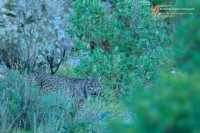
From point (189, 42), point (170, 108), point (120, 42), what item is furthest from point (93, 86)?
point (170, 108)

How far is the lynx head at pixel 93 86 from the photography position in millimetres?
9461

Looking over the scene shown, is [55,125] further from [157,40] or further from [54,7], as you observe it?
[54,7]

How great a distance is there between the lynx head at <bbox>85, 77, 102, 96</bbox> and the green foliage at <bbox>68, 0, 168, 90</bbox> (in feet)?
3.23

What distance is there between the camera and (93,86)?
9.52 meters

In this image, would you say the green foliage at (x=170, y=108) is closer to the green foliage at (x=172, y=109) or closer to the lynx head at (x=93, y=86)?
the green foliage at (x=172, y=109)

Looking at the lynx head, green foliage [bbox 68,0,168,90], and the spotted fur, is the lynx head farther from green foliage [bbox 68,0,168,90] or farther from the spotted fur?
green foliage [bbox 68,0,168,90]

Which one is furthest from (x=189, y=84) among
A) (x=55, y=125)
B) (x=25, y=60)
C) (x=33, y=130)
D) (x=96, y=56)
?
(x=25, y=60)

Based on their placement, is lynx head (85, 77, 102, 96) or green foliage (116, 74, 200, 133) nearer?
green foliage (116, 74, 200, 133)

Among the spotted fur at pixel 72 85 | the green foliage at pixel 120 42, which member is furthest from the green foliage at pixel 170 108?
the green foliage at pixel 120 42

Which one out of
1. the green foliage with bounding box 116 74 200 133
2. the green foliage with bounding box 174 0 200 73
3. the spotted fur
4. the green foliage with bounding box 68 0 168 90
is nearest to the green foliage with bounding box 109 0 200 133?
the green foliage with bounding box 116 74 200 133

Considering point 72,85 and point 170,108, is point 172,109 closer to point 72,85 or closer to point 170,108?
point 170,108

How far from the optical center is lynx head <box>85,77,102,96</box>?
946cm

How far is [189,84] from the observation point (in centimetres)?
326

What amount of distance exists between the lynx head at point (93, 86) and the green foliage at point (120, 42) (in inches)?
38.8
